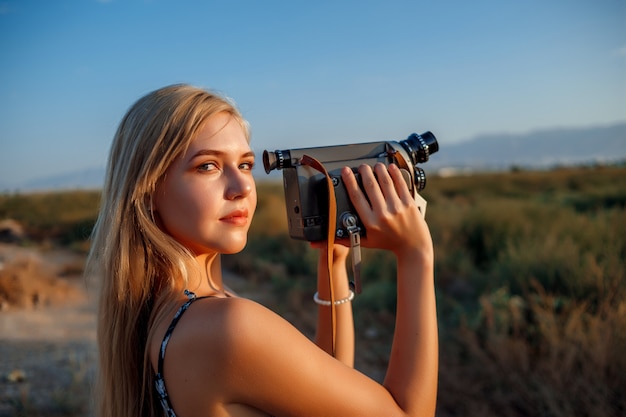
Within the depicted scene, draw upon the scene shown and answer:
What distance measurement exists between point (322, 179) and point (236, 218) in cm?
27

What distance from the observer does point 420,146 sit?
168cm

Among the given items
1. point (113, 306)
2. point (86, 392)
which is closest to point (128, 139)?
point (113, 306)

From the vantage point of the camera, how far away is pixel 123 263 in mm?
1446

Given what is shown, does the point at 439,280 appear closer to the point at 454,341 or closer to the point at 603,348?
the point at 454,341

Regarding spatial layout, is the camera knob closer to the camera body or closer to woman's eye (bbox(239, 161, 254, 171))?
the camera body

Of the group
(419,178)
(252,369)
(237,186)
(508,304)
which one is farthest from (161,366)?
(508,304)

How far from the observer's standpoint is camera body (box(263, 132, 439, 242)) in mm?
1462

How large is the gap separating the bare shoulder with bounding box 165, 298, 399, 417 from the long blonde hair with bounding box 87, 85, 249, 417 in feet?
0.86

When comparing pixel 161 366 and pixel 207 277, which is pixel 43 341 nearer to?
pixel 207 277

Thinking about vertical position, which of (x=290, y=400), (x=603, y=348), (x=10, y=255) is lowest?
(x=603, y=348)

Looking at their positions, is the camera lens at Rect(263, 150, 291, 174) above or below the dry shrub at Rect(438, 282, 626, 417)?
above

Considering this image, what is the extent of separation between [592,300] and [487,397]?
1575 millimetres

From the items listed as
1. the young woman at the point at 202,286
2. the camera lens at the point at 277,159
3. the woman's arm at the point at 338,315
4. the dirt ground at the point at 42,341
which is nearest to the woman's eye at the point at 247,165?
the young woman at the point at 202,286

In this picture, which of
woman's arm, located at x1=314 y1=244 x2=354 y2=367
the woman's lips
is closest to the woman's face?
the woman's lips
